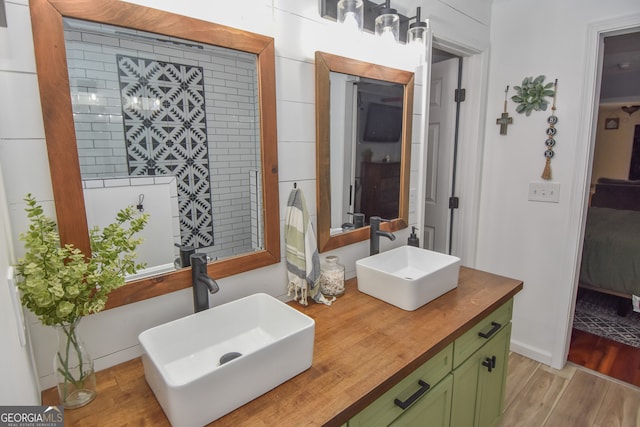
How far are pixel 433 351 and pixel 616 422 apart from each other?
161 cm

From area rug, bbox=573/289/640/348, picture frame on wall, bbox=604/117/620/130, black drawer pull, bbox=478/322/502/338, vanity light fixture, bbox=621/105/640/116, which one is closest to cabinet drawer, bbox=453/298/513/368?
black drawer pull, bbox=478/322/502/338

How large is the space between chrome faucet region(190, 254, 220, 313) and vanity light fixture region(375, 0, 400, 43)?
116 centimetres

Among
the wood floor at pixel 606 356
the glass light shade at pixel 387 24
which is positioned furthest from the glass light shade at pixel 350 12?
the wood floor at pixel 606 356

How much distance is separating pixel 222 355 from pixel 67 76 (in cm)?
88

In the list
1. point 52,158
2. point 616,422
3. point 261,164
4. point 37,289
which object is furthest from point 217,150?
point 616,422

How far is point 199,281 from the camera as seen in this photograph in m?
1.15

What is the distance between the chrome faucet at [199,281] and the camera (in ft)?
3.74

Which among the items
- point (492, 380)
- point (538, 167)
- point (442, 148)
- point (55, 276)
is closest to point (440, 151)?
point (442, 148)

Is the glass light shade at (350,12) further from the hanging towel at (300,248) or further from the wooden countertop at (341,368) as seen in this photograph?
the wooden countertop at (341,368)

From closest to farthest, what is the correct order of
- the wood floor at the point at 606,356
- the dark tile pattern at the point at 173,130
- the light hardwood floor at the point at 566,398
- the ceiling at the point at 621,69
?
the dark tile pattern at the point at 173,130, the light hardwood floor at the point at 566,398, the wood floor at the point at 606,356, the ceiling at the point at 621,69

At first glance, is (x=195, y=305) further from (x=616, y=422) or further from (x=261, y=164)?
(x=616, y=422)

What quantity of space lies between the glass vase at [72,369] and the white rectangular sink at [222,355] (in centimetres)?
13

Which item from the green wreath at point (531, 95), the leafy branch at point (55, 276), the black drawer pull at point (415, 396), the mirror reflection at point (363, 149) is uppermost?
the green wreath at point (531, 95)

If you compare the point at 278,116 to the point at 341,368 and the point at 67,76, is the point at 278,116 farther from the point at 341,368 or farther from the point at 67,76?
the point at 341,368
